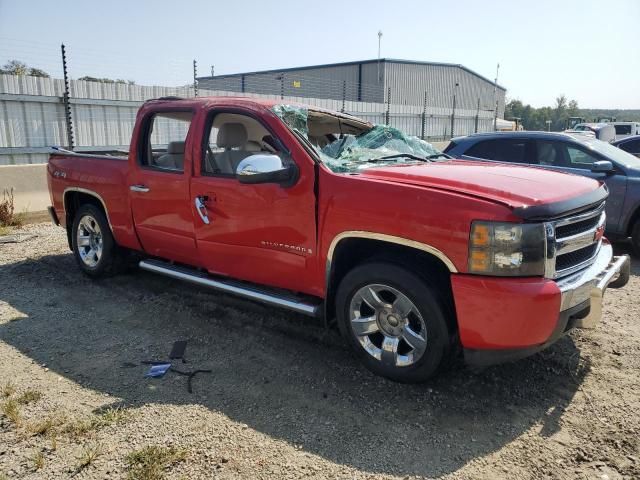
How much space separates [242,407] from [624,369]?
111 inches

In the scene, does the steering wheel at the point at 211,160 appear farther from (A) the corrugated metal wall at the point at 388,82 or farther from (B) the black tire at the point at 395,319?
(A) the corrugated metal wall at the point at 388,82

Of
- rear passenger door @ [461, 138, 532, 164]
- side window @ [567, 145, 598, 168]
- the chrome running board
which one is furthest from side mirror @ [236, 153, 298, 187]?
side window @ [567, 145, 598, 168]

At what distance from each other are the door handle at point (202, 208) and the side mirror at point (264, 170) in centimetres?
83

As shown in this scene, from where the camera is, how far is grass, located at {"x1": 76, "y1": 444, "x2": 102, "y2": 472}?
A: 2.76 meters

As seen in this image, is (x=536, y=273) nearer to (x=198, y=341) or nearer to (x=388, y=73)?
(x=198, y=341)

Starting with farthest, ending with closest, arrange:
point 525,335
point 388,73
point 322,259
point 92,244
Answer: point 388,73
point 92,244
point 322,259
point 525,335

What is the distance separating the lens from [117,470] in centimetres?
272

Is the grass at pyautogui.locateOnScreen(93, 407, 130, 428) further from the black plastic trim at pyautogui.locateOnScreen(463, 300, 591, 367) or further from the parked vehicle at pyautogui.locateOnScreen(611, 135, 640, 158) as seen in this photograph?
the parked vehicle at pyautogui.locateOnScreen(611, 135, 640, 158)

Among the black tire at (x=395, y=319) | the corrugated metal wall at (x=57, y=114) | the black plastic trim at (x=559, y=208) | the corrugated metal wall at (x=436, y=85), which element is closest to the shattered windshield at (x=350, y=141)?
the black tire at (x=395, y=319)

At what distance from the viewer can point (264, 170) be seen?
12.1 feet

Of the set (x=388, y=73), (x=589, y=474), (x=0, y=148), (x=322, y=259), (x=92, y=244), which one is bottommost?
(x=589, y=474)

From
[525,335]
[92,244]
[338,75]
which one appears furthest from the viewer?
[338,75]

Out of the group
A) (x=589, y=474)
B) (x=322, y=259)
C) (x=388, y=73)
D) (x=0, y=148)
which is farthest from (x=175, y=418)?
(x=388, y=73)

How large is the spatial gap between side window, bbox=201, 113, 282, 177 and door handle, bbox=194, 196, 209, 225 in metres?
0.23
